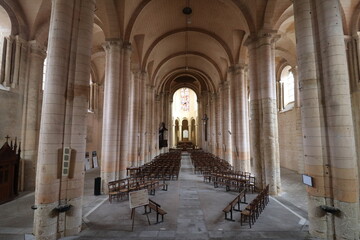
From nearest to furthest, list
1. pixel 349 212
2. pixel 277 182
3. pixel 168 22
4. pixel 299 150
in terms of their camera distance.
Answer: pixel 349 212, pixel 277 182, pixel 299 150, pixel 168 22

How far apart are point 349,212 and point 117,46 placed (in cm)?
1326

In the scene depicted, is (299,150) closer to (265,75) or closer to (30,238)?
(265,75)

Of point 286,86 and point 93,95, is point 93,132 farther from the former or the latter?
point 286,86

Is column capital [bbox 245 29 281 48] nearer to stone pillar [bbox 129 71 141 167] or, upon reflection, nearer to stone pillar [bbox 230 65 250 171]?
stone pillar [bbox 230 65 250 171]

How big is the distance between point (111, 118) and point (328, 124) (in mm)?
10324

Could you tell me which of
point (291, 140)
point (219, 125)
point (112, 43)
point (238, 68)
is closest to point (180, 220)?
point (112, 43)

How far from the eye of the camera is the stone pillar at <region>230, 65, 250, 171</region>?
626 inches

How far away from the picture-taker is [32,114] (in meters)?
11.6

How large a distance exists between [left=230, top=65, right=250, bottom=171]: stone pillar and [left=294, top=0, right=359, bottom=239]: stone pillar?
9.92 metres

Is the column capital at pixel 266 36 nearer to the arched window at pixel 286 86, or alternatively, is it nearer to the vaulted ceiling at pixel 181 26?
A: the vaulted ceiling at pixel 181 26

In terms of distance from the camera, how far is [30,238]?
5523 millimetres

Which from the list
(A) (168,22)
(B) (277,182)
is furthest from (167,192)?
(A) (168,22)

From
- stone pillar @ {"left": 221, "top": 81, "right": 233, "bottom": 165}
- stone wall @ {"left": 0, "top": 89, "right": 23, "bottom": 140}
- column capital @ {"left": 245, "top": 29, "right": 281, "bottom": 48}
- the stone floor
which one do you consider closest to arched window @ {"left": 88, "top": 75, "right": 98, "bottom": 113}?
stone wall @ {"left": 0, "top": 89, "right": 23, "bottom": 140}

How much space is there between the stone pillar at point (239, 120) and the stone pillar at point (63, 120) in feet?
42.5
